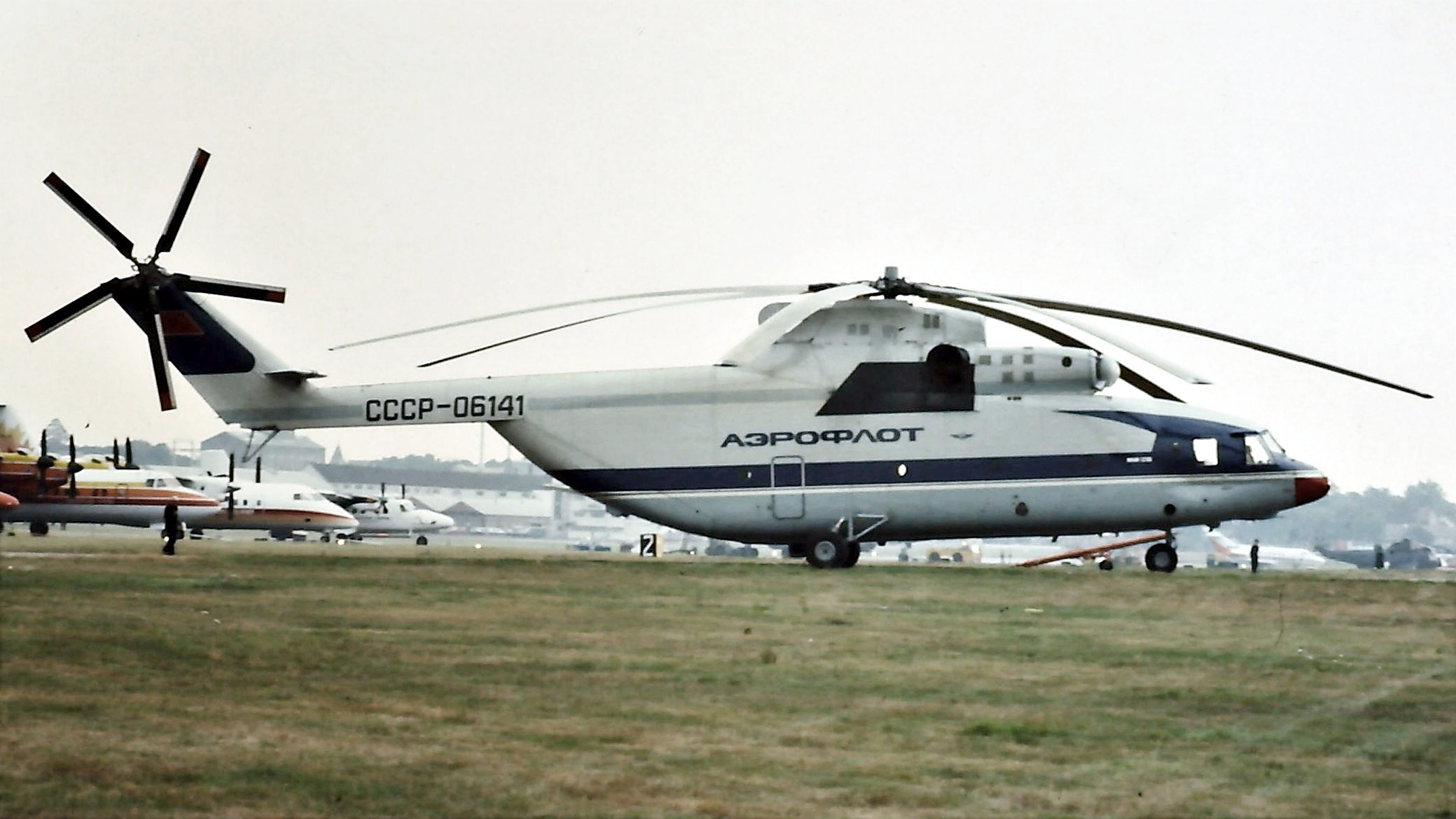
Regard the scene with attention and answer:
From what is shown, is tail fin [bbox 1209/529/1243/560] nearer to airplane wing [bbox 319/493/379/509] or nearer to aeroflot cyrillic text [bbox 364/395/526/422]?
airplane wing [bbox 319/493/379/509]

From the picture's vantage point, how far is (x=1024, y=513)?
32.9 m

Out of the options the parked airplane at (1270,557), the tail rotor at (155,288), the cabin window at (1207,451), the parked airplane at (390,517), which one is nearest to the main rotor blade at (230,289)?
the tail rotor at (155,288)

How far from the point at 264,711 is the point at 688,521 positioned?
22.4 meters

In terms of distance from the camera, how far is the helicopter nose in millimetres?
33594

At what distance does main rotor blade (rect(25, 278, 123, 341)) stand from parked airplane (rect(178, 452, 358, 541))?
37.4 meters

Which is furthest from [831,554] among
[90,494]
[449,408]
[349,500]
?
[349,500]

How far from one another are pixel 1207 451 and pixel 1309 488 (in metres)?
2.83

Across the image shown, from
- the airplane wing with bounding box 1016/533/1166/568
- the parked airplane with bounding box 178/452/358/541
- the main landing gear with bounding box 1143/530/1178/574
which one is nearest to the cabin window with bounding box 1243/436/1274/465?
the main landing gear with bounding box 1143/530/1178/574

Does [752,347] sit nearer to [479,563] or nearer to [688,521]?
[688,521]

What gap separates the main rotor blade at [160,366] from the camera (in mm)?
34469

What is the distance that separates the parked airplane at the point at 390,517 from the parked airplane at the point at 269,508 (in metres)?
6.52

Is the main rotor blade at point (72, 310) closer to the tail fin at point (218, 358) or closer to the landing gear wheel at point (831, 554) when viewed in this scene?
the tail fin at point (218, 358)

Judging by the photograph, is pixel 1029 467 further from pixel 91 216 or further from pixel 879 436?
pixel 91 216

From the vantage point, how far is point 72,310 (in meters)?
34.1
